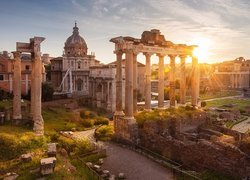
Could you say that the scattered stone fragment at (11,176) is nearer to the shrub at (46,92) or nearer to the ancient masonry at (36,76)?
the ancient masonry at (36,76)

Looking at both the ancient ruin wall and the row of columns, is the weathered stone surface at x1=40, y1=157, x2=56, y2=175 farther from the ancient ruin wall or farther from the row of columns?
the row of columns

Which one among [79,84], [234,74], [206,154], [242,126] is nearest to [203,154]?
[206,154]

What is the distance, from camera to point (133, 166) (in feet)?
54.1

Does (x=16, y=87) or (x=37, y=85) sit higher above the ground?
(x=37, y=85)

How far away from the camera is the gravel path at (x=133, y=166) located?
15.0m

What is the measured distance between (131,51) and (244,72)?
8717cm

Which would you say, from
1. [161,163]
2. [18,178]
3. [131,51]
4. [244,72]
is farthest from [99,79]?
[244,72]

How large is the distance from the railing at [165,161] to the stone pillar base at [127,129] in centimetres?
45

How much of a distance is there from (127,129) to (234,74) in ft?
286

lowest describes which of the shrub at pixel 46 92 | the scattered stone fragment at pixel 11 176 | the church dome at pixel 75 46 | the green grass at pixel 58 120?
the scattered stone fragment at pixel 11 176

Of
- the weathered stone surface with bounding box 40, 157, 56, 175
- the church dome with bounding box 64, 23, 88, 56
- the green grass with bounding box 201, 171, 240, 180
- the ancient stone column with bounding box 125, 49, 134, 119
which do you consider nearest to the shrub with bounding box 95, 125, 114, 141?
the ancient stone column with bounding box 125, 49, 134, 119

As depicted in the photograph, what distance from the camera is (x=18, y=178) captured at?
39.3ft

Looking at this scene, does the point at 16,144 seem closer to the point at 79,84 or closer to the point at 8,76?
the point at 8,76

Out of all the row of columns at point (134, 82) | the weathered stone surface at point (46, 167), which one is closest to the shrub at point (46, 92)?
the row of columns at point (134, 82)
